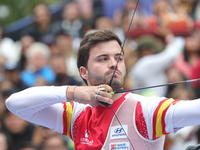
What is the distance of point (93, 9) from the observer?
1006 centimetres

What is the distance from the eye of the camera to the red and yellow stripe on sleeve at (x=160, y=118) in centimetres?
327

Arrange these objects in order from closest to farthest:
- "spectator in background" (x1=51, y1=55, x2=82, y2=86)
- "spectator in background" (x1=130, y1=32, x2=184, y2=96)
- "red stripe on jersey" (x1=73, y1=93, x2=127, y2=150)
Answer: "red stripe on jersey" (x1=73, y1=93, x2=127, y2=150)
"spectator in background" (x1=130, y1=32, x2=184, y2=96)
"spectator in background" (x1=51, y1=55, x2=82, y2=86)

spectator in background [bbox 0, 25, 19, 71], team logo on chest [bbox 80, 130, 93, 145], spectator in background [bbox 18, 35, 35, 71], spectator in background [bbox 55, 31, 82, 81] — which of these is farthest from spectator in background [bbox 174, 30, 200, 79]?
team logo on chest [bbox 80, 130, 93, 145]

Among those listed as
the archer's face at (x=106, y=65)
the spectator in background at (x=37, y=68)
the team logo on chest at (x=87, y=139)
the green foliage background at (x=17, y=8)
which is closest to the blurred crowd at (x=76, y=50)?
the spectator in background at (x=37, y=68)

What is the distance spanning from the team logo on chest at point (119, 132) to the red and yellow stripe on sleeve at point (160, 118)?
22 centimetres

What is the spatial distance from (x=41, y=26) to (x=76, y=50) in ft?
5.05

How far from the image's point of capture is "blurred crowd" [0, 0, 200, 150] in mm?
6637

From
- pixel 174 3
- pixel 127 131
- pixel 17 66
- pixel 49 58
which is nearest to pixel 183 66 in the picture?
pixel 174 3

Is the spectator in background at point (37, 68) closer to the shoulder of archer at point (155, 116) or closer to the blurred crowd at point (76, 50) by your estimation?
the blurred crowd at point (76, 50)

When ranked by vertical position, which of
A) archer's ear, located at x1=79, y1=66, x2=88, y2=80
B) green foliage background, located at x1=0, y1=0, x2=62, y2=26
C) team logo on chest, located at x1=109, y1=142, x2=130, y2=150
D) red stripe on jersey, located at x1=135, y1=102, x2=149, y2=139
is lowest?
team logo on chest, located at x1=109, y1=142, x2=130, y2=150

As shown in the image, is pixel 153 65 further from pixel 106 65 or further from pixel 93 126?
pixel 93 126

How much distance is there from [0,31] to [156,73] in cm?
433

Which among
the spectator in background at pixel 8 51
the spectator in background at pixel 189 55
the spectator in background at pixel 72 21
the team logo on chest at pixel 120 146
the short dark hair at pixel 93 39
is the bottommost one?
the team logo on chest at pixel 120 146

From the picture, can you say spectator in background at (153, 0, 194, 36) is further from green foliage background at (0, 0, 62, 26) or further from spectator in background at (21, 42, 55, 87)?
green foliage background at (0, 0, 62, 26)
